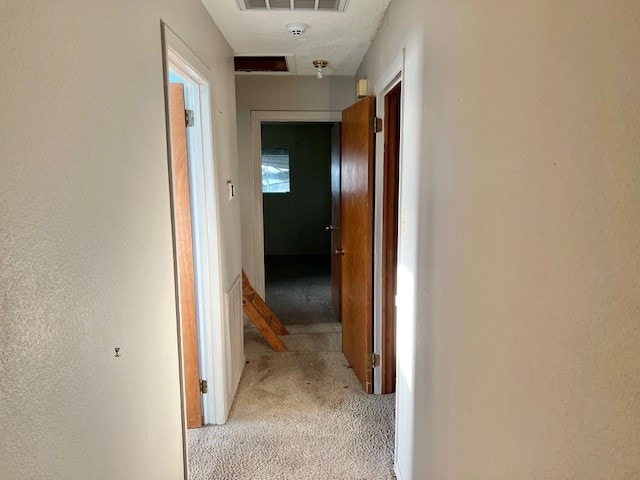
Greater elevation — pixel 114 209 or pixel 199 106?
pixel 199 106

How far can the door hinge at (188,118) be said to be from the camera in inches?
83.5

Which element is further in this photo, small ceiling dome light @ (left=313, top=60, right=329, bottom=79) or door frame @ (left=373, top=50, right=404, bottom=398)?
small ceiling dome light @ (left=313, top=60, right=329, bottom=79)

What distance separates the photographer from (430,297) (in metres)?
1.44

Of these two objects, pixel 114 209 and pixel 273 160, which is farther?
pixel 273 160

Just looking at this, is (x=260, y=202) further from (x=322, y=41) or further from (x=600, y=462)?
(x=600, y=462)

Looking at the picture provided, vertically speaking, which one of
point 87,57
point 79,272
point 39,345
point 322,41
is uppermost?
point 322,41

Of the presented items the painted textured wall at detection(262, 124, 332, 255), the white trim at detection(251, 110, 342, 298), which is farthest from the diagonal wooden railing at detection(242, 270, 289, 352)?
the painted textured wall at detection(262, 124, 332, 255)

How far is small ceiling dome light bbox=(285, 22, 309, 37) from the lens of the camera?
2.43 m

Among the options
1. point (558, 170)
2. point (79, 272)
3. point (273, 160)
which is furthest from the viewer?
point (273, 160)

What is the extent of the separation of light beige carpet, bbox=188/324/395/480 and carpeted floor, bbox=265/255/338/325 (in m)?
1.08

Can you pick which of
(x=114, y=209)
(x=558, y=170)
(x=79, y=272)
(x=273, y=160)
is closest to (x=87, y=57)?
(x=114, y=209)

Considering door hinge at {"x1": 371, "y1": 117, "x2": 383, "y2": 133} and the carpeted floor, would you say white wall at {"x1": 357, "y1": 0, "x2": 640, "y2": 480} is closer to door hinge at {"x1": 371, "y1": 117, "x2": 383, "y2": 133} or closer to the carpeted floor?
door hinge at {"x1": 371, "y1": 117, "x2": 383, "y2": 133}

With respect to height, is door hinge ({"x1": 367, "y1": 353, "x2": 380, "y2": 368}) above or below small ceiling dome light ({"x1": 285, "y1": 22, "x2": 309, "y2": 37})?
below

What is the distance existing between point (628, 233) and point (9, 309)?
0.98 meters
